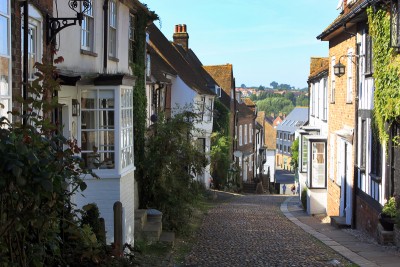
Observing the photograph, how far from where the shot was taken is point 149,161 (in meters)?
16.2

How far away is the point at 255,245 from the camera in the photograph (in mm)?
14547

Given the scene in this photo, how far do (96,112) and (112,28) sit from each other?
2.88 m

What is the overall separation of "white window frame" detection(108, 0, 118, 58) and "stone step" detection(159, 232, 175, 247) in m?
4.61

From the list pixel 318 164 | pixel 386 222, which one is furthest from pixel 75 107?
pixel 318 164

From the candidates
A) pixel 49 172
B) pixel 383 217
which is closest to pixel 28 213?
pixel 49 172

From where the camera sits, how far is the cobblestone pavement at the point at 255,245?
481 inches

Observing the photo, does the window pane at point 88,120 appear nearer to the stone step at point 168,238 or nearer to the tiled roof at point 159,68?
the stone step at point 168,238

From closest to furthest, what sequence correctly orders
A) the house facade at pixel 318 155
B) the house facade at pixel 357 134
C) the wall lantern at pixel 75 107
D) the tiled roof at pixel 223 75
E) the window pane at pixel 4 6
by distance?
the window pane at pixel 4 6 → the wall lantern at pixel 75 107 → the house facade at pixel 357 134 → the house facade at pixel 318 155 → the tiled roof at pixel 223 75

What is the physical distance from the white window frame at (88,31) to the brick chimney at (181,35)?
94.8 ft

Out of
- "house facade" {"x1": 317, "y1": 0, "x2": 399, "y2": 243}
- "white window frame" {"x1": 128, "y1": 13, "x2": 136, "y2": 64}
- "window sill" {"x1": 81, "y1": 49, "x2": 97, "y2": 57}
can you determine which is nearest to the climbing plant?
"white window frame" {"x1": 128, "y1": 13, "x2": 136, "y2": 64}

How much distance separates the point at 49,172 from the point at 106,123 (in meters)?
7.50

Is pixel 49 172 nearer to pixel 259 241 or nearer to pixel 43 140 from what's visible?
pixel 43 140

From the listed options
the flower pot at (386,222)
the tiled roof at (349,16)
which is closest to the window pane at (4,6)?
the tiled roof at (349,16)

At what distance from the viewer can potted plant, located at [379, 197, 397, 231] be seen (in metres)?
13.6
